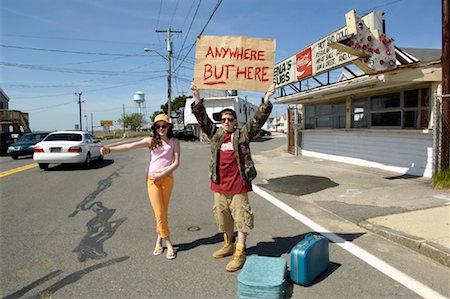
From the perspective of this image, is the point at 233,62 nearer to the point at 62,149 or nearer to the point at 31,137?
the point at 62,149

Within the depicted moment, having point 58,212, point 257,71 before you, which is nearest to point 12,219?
point 58,212

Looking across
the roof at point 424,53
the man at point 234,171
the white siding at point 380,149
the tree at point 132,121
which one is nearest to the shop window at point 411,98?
the white siding at point 380,149

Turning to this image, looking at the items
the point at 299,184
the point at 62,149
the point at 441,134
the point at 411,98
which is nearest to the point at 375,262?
the point at 299,184

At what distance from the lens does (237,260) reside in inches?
156

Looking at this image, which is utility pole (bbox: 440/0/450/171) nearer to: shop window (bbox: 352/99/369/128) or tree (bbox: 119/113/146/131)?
shop window (bbox: 352/99/369/128)

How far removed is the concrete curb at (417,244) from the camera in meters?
4.02

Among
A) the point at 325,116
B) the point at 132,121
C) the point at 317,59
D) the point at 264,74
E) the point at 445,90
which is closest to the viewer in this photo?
the point at 264,74

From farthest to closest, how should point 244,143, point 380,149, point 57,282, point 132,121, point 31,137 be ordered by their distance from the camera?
point 132,121
point 31,137
point 380,149
point 244,143
point 57,282

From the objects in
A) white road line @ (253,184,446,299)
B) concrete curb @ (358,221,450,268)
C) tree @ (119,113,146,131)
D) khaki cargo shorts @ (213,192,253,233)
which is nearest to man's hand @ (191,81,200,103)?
khaki cargo shorts @ (213,192,253,233)

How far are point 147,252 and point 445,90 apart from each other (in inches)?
303

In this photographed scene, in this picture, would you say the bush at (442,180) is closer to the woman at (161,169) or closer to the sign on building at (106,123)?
the woman at (161,169)

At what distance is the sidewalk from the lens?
4652mm

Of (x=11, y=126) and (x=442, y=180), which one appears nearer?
(x=442, y=180)

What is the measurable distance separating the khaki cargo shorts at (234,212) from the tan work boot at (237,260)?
0.67ft
